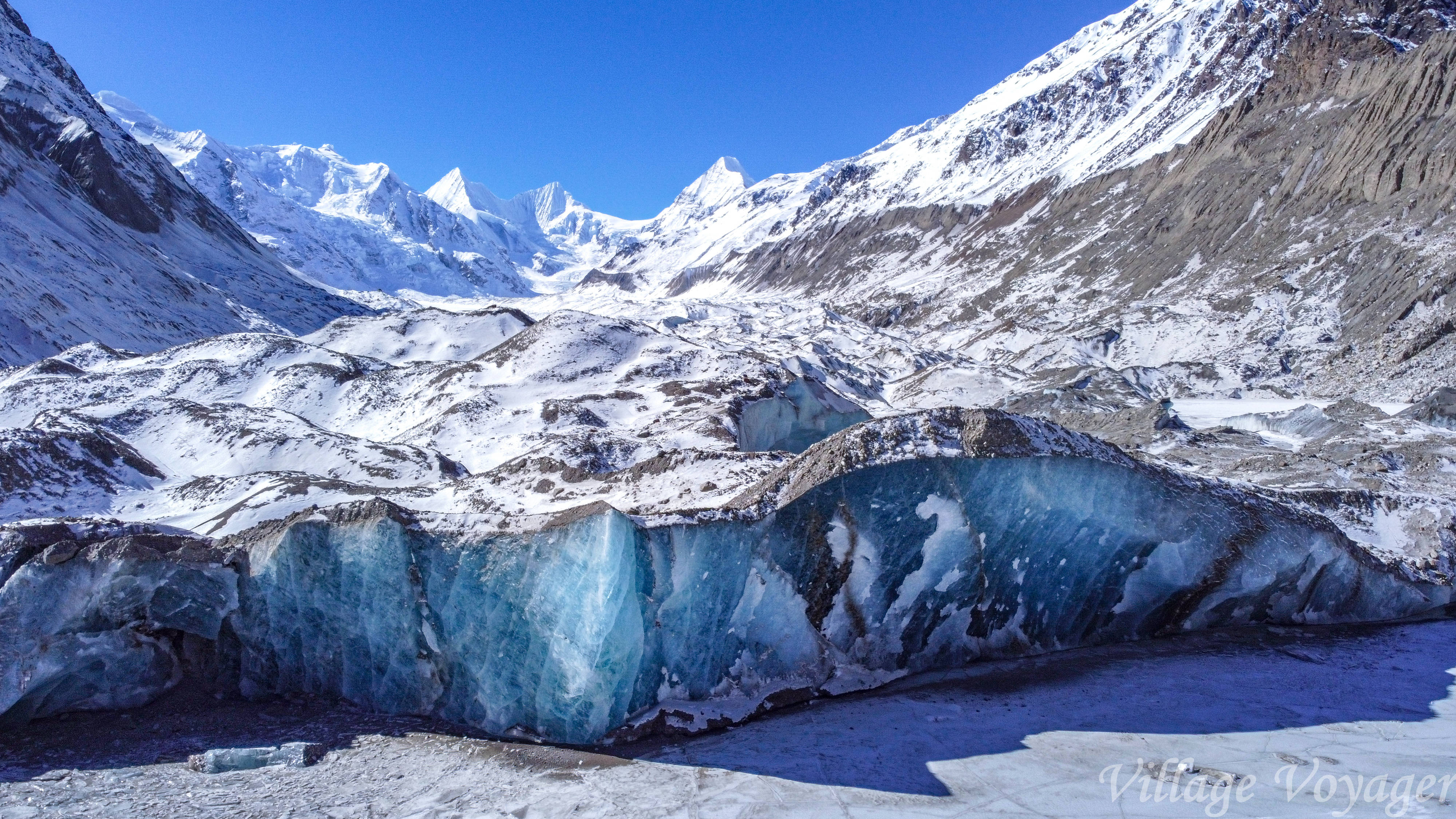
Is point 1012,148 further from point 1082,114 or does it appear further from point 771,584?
point 771,584

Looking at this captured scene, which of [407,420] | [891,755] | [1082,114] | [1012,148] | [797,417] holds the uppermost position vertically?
[1082,114]

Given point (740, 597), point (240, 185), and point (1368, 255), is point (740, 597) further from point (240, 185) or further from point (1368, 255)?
point (240, 185)

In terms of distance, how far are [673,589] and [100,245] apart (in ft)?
260

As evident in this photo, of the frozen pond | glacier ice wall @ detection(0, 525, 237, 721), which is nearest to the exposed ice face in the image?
the frozen pond

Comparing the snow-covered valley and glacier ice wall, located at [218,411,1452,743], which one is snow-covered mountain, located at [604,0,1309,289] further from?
glacier ice wall, located at [218,411,1452,743]

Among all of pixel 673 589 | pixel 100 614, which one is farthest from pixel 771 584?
pixel 100 614

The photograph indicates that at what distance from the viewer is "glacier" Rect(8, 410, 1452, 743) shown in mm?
9984

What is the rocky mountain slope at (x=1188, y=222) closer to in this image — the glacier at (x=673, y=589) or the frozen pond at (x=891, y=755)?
the glacier at (x=673, y=589)

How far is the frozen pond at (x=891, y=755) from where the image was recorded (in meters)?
8.02

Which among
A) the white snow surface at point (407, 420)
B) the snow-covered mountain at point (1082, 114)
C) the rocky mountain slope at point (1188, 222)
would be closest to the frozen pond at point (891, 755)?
the white snow surface at point (407, 420)

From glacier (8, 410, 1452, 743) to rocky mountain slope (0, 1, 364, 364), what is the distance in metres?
46.9

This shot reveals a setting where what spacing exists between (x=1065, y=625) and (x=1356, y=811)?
4.63 metres

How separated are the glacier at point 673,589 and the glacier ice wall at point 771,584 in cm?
3

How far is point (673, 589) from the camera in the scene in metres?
10.3
